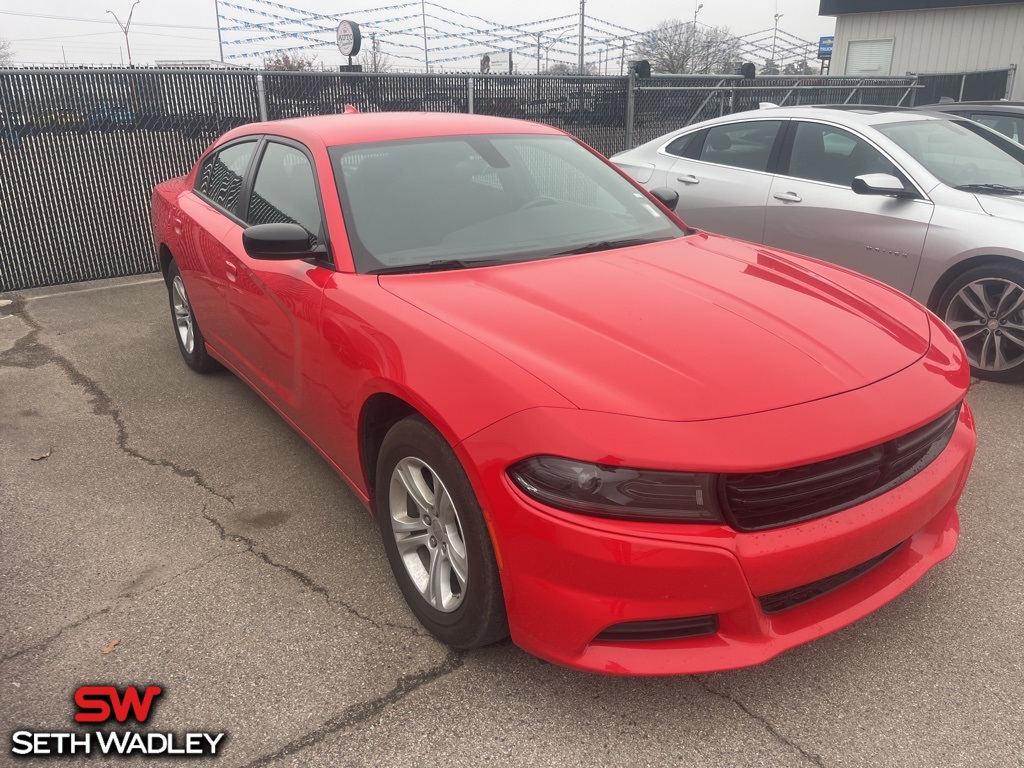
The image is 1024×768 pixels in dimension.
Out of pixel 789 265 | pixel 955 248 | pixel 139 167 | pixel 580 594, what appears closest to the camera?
pixel 580 594

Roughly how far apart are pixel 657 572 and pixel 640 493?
0.19 m

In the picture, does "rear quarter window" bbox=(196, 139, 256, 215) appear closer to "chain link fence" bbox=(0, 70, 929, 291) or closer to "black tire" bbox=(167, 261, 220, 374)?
"black tire" bbox=(167, 261, 220, 374)

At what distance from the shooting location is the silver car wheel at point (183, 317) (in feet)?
15.9

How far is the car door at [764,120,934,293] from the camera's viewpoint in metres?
4.91

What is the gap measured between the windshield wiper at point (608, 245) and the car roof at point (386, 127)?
2.83 ft

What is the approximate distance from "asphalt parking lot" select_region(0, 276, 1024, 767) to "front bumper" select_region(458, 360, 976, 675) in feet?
0.95

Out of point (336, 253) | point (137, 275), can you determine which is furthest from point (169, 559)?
point (137, 275)

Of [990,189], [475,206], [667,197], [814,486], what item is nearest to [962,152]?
[990,189]

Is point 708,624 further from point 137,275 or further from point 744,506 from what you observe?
point 137,275

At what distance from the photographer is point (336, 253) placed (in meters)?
2.92

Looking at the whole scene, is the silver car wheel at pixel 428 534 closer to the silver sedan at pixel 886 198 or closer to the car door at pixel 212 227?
the car door at pixel 212 227

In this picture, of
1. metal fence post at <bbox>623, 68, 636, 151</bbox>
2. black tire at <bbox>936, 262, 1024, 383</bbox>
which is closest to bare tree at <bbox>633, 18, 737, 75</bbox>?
metal fence post at <bbox>623, 68, 636, 151</bbox>

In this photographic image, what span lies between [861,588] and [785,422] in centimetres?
61

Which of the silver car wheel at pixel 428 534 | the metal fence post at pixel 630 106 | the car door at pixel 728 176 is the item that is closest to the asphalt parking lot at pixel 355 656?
the silver car wheel at pixel 428 534
